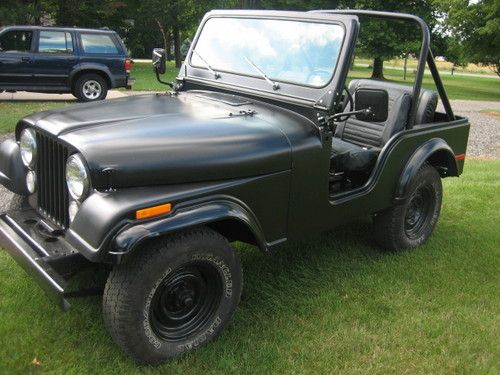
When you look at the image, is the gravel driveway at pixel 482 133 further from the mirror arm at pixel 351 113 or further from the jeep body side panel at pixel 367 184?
the mirror arm at pixel 351 113

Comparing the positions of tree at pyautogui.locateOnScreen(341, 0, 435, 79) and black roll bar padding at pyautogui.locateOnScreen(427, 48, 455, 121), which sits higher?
tree at pyautogui.locateOnScreen(341, 0, 435, 79)

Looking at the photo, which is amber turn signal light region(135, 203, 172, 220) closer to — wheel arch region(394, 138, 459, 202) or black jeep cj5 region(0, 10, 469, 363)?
black jeep cj5 region(0, 10, 469, 363)

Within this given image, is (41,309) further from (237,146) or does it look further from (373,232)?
(373,232)

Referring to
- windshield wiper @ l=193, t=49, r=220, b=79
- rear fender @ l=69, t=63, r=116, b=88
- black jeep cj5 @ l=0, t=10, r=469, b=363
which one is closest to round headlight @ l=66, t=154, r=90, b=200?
black jeep cj5 @ l=0, t=10, r=469, b=363

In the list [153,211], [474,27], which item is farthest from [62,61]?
[474,27]

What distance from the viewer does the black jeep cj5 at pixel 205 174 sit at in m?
2.57

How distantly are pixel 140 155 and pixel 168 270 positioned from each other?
584 mm

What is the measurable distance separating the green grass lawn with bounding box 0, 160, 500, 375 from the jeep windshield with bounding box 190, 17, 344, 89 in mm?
1413

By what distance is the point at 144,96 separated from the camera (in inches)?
151

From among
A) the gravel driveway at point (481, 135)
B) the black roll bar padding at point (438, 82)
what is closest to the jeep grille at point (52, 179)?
the gravel driveway at point (481, 135)

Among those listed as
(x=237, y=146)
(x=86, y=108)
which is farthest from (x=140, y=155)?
(x=86, y=108)

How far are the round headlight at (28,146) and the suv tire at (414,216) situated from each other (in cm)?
258

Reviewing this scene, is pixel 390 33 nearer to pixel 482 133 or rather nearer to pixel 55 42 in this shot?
pixel 482 133

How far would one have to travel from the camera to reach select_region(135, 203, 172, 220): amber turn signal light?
2467 mm
